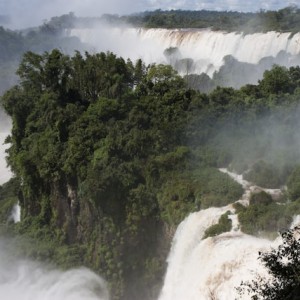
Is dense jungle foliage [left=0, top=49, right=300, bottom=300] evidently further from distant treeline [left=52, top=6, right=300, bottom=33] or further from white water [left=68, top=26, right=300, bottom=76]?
distant treeline [left=52, top=6, right=300, bottom=33]

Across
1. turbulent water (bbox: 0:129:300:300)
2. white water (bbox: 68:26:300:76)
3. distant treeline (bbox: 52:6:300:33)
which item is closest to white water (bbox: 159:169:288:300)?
turbulent water (bbox: 0:129:300:300)

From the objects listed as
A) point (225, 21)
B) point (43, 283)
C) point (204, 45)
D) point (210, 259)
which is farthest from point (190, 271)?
point (225, 21)

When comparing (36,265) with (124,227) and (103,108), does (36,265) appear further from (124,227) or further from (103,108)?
(103,108)

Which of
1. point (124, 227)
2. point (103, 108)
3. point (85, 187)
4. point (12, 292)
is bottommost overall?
point (12, 292)

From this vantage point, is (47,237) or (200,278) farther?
(47,237)

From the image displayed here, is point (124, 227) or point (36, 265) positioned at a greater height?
point (124, 227)

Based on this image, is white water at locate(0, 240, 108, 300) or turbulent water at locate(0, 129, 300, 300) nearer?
turbulent water at locate(0, 129, 300, 300)

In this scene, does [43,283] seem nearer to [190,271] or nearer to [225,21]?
[190,271]

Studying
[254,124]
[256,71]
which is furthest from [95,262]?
[256,71]
